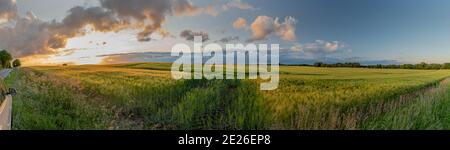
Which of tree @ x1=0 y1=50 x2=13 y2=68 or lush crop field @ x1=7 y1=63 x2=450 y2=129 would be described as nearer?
lush crop field @ x1=7 y1=63 x2=450 y2=129

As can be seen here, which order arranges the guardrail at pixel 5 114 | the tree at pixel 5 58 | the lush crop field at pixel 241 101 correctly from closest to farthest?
1. the guardrail at pixel 5 114
2. the lush crop field at pixel 241 101
3. the tree at pixel 5 58

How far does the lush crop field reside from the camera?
4539 mm

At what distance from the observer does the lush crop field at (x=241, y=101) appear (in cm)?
454

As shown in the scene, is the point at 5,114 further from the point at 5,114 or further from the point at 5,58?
the point at 5,58

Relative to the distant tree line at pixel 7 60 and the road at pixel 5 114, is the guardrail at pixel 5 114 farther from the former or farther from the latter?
the distant tree line at pixel 7 60

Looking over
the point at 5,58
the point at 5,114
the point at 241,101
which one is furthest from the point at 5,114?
the point at 241,101

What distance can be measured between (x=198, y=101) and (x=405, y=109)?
2.77 metres

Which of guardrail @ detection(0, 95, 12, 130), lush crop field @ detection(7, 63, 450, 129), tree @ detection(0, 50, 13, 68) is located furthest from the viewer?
tree @ detection(0, 50, 13, 68)

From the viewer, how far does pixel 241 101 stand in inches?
197

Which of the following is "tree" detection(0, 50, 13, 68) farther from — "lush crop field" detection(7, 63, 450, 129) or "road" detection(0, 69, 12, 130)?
"road" detection(0, 69, 12, 130)

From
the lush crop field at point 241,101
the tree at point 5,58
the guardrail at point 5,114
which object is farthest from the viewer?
the tree at point 5,58

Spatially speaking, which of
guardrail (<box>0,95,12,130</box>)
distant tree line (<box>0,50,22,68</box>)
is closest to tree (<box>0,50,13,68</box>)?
distant tree line (<box>0,50,22,68</box>)

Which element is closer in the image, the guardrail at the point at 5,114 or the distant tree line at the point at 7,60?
the guardrail at the point at 5,114

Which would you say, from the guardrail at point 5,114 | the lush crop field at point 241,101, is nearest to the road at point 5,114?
the guardrail at point 5,114
